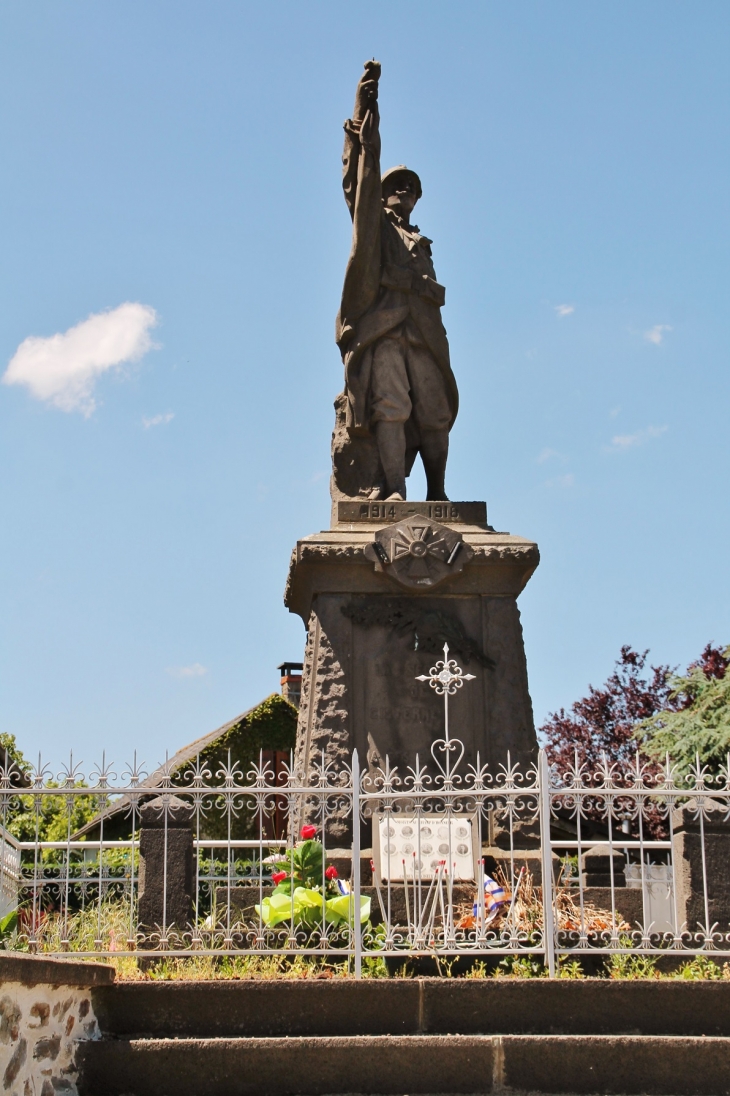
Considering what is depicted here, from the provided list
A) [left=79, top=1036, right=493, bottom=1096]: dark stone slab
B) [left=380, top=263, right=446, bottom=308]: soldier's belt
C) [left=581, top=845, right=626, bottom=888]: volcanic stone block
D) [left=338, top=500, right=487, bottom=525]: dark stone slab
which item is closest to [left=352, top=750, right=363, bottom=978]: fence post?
[left=79, top=1036, right=493, bottom=1096]: dark stone slab

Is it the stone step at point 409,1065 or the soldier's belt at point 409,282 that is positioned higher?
the soldier's belt at point 409,282

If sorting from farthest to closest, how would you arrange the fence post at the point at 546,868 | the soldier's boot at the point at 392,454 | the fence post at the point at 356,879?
the soldier's boot at the point at 392,454 < the fence post at the point at 546,868 < the fence post at the point at 356,879

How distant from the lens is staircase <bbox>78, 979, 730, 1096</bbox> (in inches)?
224

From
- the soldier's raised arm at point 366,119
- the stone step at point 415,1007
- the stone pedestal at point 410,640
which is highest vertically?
the soldier's raised arm at point 366,119

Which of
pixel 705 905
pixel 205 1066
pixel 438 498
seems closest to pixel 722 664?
pixel 438 498

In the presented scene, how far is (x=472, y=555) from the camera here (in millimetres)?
8836

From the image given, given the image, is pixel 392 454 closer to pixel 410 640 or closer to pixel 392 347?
pixel 392 347

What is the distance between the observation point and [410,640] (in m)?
8.78

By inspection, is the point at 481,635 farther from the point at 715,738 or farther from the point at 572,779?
the point at 715,738

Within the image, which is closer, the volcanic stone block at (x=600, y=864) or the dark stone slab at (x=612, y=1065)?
the dark stone slab at (x=612, y=1065)

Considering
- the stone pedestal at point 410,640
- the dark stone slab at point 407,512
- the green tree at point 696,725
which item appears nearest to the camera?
the stone pedestal at point 410,640

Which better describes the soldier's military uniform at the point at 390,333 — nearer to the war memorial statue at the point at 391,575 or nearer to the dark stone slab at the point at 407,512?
the war memorial statue at the point at 391,575

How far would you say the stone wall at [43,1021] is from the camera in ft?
16.6

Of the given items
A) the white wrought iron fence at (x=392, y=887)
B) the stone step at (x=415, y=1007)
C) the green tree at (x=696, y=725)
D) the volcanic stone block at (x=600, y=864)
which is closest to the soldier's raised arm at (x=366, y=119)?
the white wrought iron fence at (x=392, y=887)
